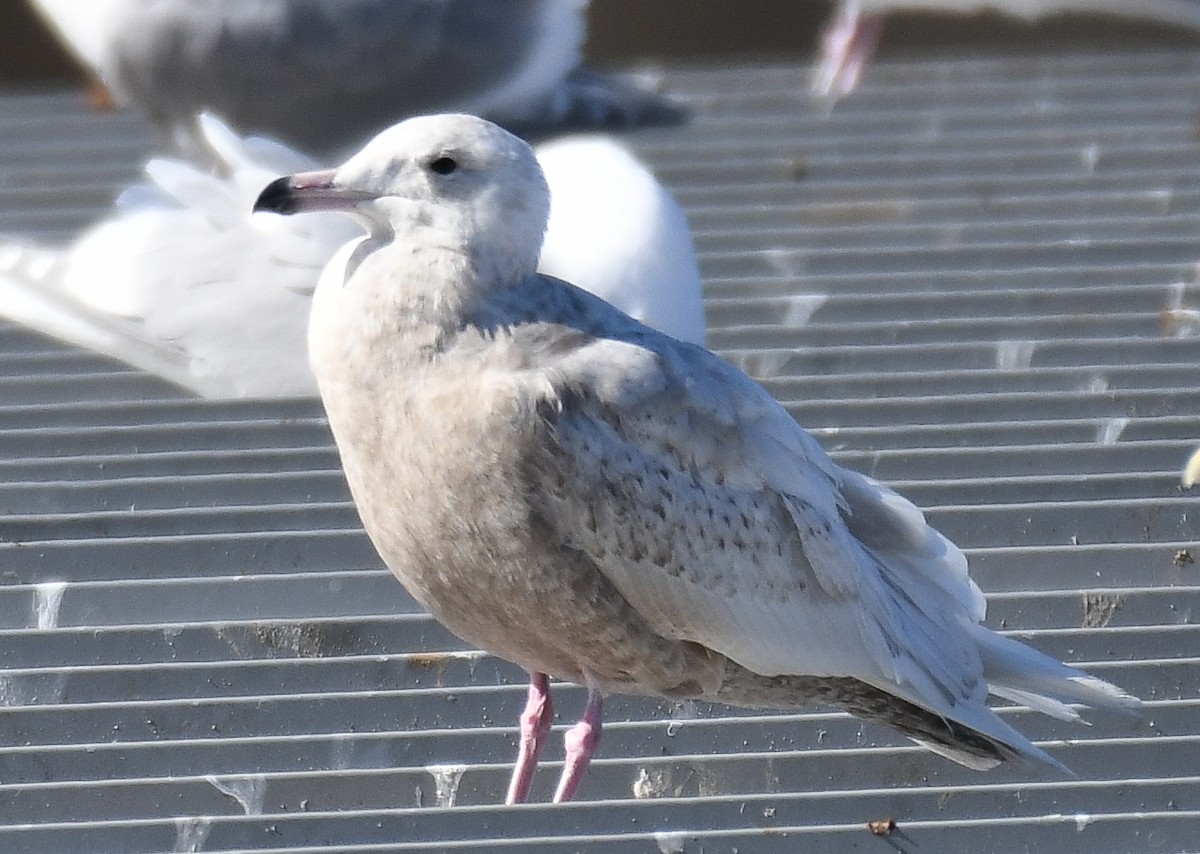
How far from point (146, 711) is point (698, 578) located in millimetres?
942

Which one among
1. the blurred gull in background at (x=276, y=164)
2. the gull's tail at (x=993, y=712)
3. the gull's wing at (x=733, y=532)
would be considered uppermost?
the blurred gull in background at (x=276, y=164)

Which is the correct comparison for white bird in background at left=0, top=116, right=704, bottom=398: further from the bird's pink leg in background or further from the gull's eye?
the bird's pink leg in background

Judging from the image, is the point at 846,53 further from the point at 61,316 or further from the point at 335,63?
the point at 61,316

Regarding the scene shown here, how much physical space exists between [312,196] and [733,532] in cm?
87

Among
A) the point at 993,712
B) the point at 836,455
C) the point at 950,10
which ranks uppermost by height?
the point at 950,10

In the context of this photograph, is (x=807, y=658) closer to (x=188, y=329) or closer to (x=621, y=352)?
(x=621, y=352)

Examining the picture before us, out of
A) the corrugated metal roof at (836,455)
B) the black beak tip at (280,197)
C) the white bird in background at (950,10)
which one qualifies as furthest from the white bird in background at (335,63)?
the black beak tip at (280,197)

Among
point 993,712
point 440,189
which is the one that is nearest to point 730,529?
point 993,712

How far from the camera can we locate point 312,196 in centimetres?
304

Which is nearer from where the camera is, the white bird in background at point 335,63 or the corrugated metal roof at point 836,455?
the corrugated metal roof at point 836,455

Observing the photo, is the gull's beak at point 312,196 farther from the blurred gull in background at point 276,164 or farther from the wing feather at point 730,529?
the blurred gull in background at point 276,164

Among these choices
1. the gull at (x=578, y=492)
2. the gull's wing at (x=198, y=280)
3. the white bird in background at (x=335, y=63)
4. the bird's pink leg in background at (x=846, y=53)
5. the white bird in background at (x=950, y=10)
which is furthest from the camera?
the white bird in background at (x=950, y=10)

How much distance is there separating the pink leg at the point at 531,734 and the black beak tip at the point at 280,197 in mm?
893

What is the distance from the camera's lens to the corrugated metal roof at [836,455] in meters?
2.82
